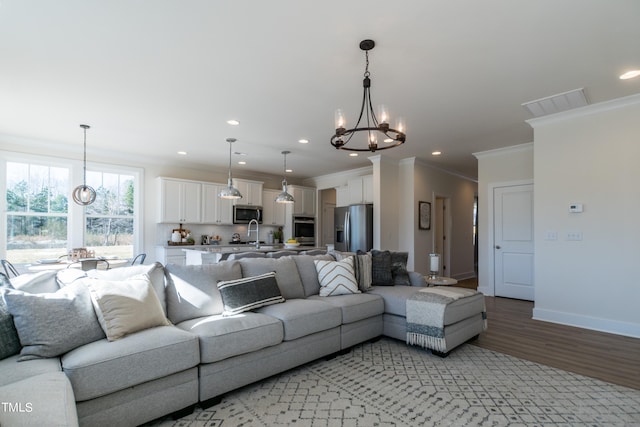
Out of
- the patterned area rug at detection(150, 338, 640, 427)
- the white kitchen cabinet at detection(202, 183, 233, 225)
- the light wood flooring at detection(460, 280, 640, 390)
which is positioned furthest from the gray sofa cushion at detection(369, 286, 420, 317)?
the white kitchen cabinet at detection(202, 183, 233, 225)

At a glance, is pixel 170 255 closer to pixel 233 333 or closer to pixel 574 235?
pixel 233 333

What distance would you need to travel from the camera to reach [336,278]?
359 centimetres

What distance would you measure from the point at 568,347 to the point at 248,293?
3274 millimetres

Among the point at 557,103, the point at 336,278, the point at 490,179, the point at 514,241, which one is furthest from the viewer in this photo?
the point at 490,179

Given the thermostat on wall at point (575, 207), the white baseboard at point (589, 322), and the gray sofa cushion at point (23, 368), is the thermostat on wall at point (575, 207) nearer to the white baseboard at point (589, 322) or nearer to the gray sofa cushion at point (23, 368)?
the white baseboard at point (589, 322)

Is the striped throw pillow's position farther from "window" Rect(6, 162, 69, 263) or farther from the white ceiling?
"window" Rect(6, 162, 69, 263)

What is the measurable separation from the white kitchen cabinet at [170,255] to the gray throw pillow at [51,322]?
14.3 ft

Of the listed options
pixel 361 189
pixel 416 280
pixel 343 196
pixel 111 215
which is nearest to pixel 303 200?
pixel 343 196

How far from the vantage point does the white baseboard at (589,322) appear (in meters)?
3.63

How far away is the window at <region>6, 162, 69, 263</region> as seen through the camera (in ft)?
16.7

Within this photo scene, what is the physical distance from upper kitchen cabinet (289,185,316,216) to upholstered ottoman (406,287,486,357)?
17.0ft

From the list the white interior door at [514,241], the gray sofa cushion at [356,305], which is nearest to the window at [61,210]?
the gray sofa cushion at [356,305]

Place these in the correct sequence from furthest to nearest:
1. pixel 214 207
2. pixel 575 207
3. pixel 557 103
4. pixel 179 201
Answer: pixel 214 207, pixel 179 201, pixel 575 207, pixel 557 103

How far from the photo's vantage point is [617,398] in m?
2.32
